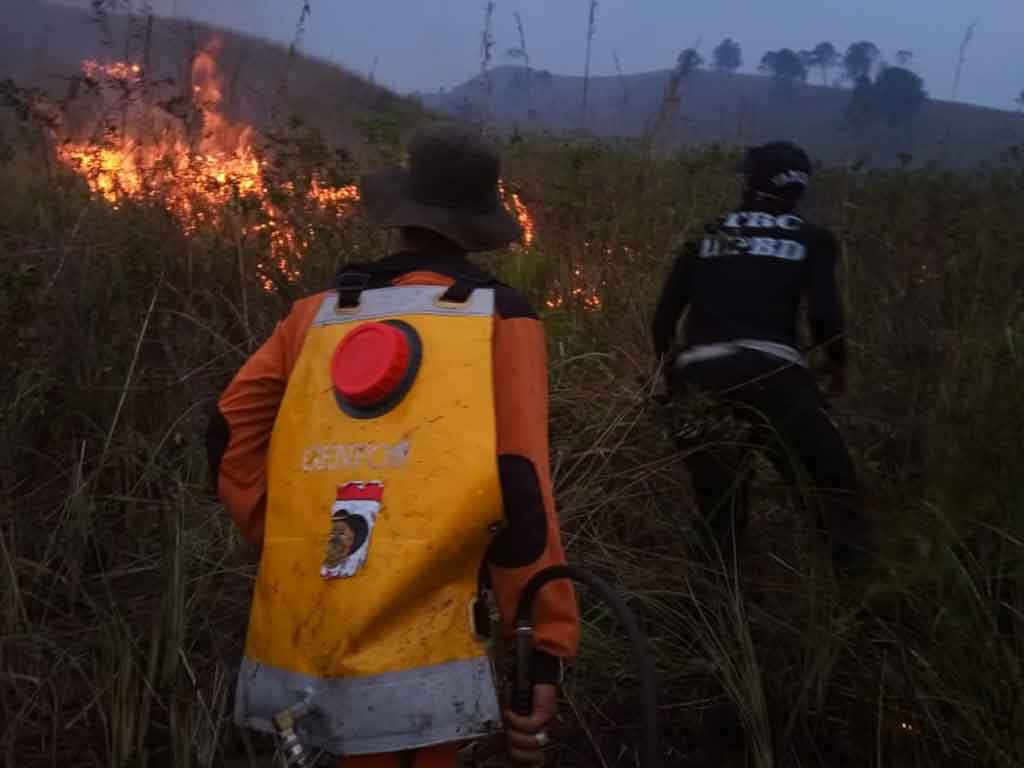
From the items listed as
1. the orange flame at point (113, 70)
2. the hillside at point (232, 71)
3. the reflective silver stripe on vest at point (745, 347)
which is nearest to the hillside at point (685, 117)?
the hillside at point (232, 71)

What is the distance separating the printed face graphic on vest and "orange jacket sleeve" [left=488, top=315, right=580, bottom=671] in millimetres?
244

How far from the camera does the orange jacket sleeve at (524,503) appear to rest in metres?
1.93

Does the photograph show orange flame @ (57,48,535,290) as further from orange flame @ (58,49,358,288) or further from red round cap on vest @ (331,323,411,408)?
red round cap on vest @ (331,323,411,408)

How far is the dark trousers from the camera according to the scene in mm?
3396

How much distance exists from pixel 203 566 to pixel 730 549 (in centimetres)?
157

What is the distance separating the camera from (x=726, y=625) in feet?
10.5

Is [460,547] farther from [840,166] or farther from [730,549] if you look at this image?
[840,166]

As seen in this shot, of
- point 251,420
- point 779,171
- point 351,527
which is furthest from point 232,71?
point 351,527

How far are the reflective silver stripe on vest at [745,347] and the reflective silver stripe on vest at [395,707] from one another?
6.79ft

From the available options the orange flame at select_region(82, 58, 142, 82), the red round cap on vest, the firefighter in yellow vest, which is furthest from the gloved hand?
the orange flame at select_region(82, 58, 142, 82)

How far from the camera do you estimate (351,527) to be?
1.79 m

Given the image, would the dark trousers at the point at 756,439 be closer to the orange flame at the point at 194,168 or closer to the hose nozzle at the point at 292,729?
the hose nozzle at the point at 292,729

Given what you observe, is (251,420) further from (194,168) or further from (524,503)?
(194,168)

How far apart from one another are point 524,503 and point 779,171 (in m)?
2.27
